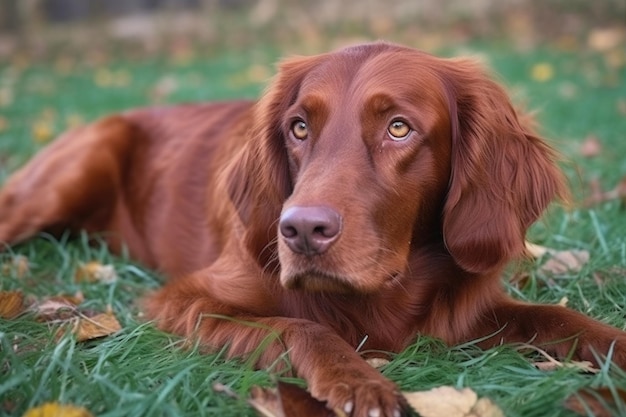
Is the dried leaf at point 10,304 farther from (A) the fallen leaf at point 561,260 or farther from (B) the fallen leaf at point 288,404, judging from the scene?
(A) the fallen leaf at point 561,260

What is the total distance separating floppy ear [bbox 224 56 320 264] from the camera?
2.94 m

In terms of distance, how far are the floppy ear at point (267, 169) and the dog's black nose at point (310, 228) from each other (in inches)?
20.9

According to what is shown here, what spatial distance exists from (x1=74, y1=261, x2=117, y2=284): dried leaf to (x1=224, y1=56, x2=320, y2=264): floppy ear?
3.33 ft

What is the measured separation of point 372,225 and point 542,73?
6.93 m

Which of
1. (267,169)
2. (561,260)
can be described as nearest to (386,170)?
(267,169)

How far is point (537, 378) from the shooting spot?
95.8 inches

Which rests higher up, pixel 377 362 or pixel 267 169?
pixel 267 169

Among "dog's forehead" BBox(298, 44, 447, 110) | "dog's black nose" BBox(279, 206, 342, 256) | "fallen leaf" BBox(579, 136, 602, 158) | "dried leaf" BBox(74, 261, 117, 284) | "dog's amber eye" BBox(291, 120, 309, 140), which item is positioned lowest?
"fallen leaf" BBox(579, 136, 602, 158)

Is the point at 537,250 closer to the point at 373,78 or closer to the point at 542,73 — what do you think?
the point at 373,78

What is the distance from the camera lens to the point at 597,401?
2148 millimetres

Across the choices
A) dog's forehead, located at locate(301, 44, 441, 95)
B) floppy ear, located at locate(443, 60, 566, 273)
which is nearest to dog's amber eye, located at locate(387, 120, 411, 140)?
dog's forehead, located at locate(301, 44, 441, 95)

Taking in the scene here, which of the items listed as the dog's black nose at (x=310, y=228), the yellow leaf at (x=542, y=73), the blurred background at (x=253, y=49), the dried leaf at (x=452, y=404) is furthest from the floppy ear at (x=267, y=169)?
the yellow leaf at (x=542, y=73)

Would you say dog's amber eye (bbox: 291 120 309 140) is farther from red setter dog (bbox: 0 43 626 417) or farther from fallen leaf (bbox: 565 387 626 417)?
fallen leaf (bbox: 565 387 626 417)

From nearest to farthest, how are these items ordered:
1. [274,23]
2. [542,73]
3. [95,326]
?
[95,326] → [542,73] → [274,23]
